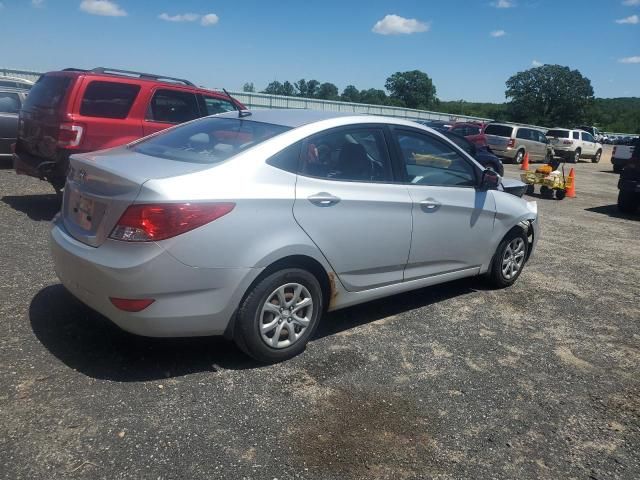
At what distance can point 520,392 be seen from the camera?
11.7ft

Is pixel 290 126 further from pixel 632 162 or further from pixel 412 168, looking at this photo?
pixel 632 162

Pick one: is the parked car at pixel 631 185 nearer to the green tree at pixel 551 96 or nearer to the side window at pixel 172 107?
the side window at pixel 172 107

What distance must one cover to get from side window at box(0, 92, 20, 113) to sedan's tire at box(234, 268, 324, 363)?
912 centimetres

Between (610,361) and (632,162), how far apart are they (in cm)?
834

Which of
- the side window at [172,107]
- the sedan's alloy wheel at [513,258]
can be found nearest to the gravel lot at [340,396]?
the sedan's alloy wheel at [513,258]

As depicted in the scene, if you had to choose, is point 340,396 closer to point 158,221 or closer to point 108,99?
point 158,221

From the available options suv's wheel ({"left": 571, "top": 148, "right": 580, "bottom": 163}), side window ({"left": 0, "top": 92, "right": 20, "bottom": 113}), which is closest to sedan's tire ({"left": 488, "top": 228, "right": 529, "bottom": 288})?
side window ({"left": 0, "top": 92, "right": 20, "bottom": 113})

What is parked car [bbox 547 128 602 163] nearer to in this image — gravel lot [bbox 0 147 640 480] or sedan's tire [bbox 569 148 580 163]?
sedan's tire [bbox 569 148 580 163]

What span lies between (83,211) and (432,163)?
2.82 meters

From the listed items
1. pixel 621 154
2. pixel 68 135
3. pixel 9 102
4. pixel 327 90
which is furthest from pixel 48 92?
pixel 327 90

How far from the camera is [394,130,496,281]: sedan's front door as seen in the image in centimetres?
438

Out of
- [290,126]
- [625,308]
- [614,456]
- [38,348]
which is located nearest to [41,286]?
[38,348]

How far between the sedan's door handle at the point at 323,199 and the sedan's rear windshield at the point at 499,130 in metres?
21.1

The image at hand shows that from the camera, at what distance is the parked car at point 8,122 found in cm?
1023
